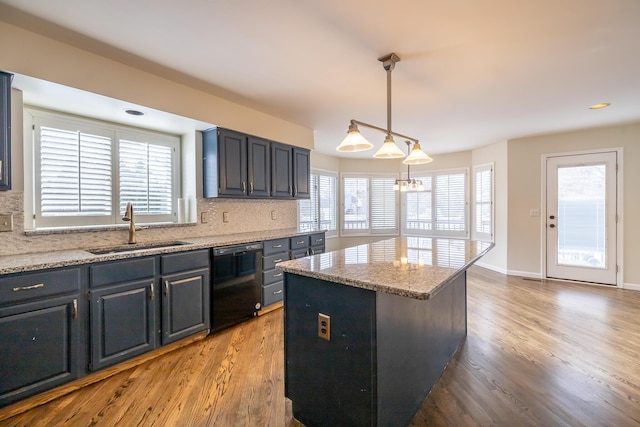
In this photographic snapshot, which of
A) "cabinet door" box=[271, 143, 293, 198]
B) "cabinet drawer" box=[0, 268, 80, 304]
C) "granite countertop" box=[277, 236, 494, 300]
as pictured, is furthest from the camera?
"cabinet door" box=[271, 143, 293, 198]

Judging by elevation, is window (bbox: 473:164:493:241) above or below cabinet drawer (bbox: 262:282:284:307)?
above

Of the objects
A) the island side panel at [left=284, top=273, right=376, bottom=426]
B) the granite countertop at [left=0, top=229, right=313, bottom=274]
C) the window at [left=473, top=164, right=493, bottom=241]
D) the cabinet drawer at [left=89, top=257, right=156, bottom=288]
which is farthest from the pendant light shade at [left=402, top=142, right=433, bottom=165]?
the window at [left=473, top=164, right=493, bottom=241]

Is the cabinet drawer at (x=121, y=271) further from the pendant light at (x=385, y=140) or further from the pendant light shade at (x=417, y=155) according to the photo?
the pendant light shade at (x=417, y=155)

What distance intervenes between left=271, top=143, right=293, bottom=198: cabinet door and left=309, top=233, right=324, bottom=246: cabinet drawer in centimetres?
65

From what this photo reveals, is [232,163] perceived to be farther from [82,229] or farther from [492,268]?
[492,268]

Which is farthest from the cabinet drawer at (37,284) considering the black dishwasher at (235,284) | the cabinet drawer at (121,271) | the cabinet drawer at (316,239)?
the cabinet drawer at (316,239)

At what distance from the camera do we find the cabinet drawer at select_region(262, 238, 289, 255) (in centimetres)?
335

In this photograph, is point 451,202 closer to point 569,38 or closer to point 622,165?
point 622,165

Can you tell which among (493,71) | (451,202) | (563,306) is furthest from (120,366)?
(451,202)

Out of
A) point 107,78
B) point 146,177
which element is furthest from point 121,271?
point 107,78

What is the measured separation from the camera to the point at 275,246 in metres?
3.45

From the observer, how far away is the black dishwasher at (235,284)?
2886 millimetres

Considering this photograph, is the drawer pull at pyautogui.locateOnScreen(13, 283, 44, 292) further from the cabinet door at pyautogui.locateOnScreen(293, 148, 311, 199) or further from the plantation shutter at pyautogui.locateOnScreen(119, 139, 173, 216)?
the cabinet door at pyautogui.locateOnScreen(293, 148, 311, 199)

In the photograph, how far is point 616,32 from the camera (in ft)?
6.53
